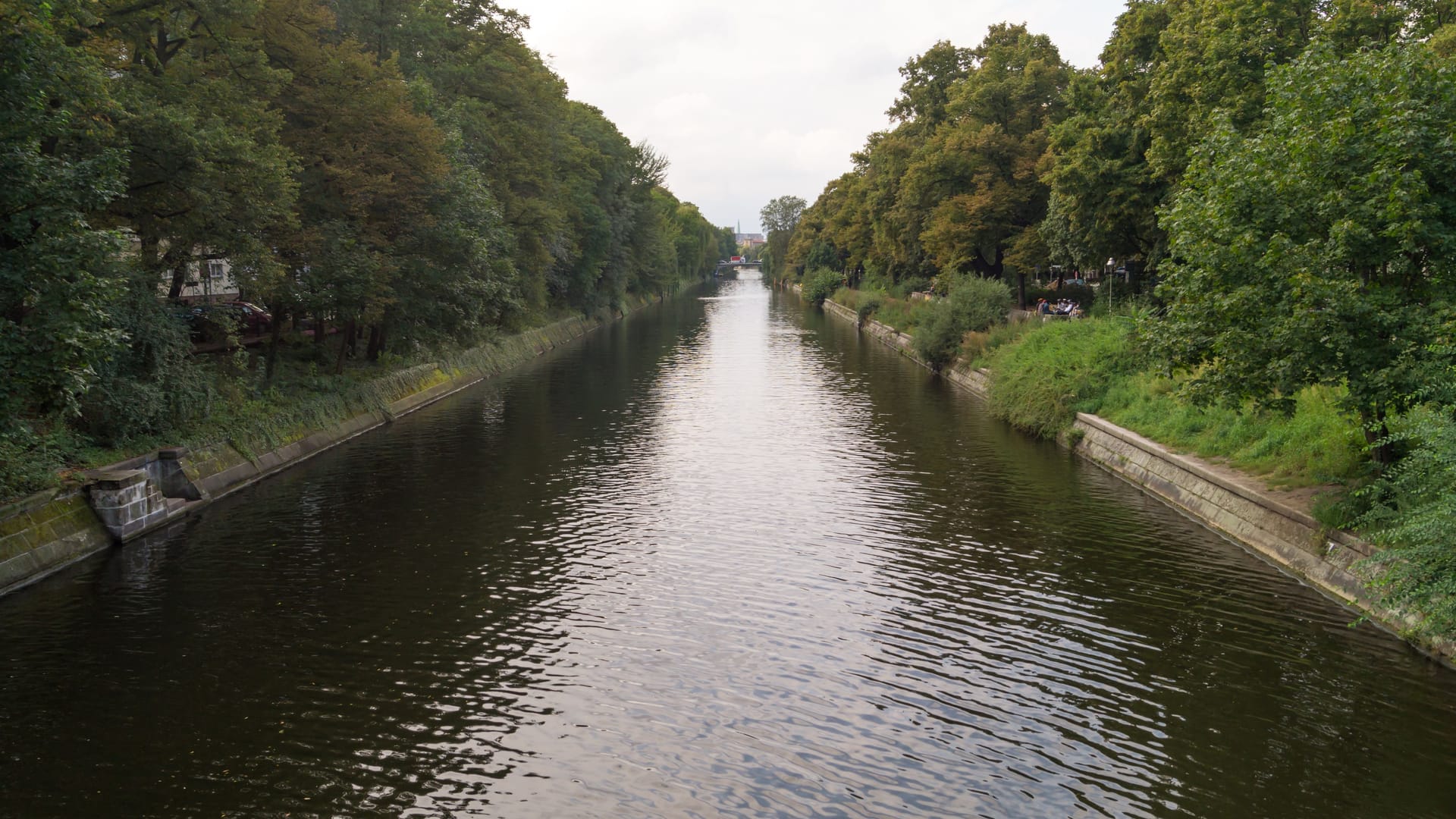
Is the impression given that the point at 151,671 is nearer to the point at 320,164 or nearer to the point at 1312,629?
the point at 1312,629

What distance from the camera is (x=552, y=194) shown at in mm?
55875

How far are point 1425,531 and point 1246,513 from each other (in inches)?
261

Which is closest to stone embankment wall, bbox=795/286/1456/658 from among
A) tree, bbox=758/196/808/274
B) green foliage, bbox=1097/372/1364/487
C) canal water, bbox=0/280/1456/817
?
canal water, bbox=0/280/1456/817

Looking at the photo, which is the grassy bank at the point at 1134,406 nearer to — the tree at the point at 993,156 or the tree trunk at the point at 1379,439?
the tree trunk at the point at 1379,439

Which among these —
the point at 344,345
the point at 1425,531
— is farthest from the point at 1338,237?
the point at 344,345

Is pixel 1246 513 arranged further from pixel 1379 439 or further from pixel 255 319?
pixel 255 319

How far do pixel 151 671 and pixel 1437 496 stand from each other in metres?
18.0

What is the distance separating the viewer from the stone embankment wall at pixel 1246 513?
47.8ft

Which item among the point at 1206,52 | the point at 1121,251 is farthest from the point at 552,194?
the point at 1206,52

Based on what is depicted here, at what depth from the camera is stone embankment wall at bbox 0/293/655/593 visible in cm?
1605

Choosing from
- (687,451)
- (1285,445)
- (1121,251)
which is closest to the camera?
(1285,445)

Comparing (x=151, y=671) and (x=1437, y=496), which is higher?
(x=1437, y=496)

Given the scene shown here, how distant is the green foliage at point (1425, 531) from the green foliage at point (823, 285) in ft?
313

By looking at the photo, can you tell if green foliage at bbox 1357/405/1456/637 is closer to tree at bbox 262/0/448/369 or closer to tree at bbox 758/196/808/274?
tree at bbox 262/0/448/369
